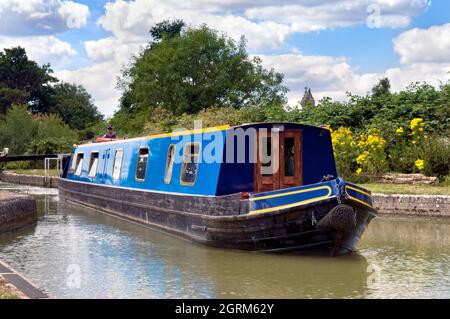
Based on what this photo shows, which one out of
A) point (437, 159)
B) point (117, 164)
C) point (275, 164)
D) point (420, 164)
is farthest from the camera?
point (437, 159)

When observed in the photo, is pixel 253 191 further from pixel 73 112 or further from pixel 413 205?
pixel 73 112

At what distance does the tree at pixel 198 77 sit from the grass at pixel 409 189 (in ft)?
79.3

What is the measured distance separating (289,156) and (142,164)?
465 centimetres

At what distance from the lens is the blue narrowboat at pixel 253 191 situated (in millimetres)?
10727

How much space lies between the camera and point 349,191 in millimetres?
10844

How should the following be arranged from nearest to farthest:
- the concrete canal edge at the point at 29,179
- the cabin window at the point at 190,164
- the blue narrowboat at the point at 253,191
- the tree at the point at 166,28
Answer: the blue narrowboat at the point at 253,191 → the cabin window at the point at 190,164 → the concrete canal edge at the point at 29,179 → the tree at the point at 166,28

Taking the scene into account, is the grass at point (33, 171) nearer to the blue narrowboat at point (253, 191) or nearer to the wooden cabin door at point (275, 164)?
the blue narrowboat at point (253, 191)

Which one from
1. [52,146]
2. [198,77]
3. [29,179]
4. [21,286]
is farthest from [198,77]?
[21,286]

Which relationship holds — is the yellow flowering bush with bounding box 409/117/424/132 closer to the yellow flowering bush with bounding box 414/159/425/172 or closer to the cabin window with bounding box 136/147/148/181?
the yellow flowering bush with bounding box 414/159/425/172

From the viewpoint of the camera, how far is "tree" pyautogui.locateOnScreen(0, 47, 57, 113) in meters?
61.0

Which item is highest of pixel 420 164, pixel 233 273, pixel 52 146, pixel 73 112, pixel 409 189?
pixel 73 112

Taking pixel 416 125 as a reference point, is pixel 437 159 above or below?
below

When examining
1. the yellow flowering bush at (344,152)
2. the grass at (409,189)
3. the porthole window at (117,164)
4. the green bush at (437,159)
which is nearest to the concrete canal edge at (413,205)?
the grass at (409,189)

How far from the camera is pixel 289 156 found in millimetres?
12477
